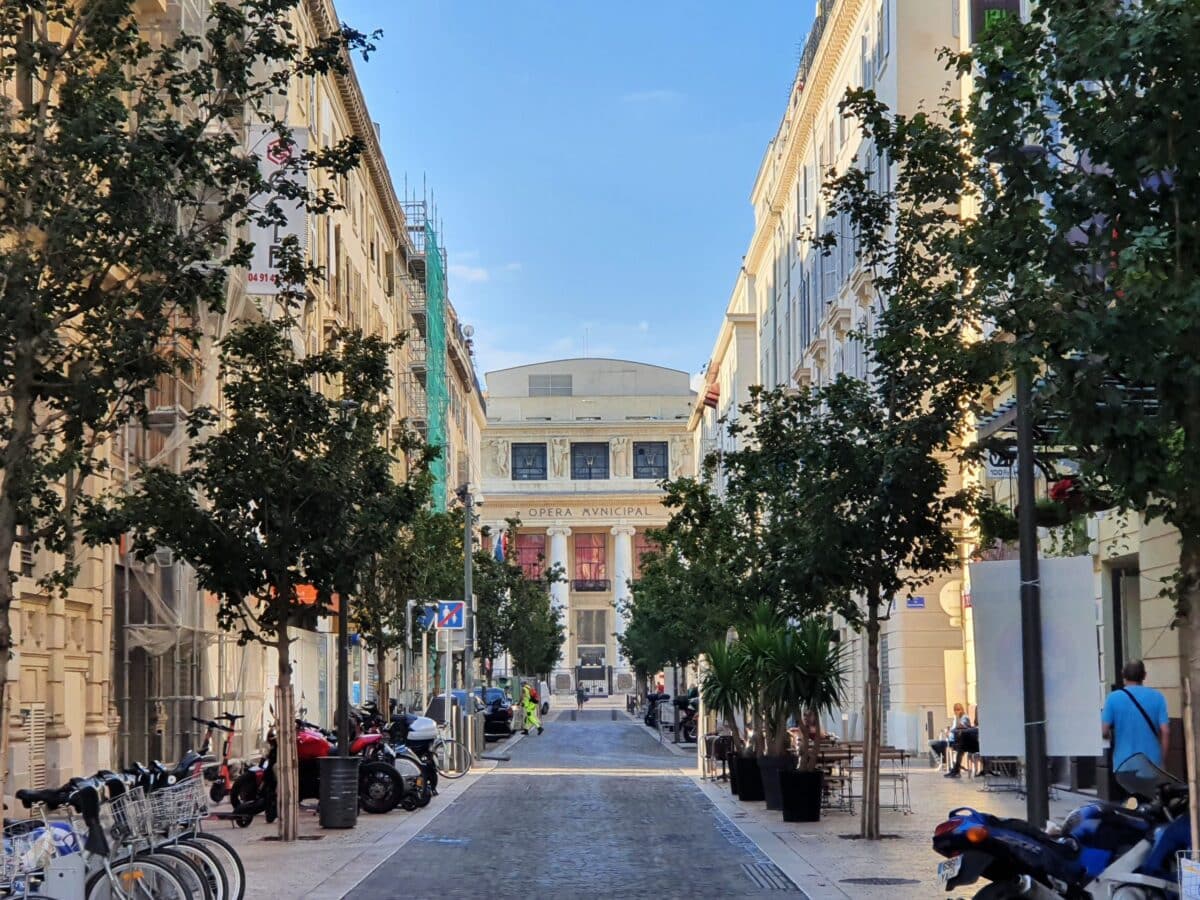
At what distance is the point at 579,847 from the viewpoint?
20.5 m

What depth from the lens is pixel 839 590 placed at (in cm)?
2228

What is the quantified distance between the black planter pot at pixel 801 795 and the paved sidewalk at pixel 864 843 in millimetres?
187

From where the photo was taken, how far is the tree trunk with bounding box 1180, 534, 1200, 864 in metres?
10.3

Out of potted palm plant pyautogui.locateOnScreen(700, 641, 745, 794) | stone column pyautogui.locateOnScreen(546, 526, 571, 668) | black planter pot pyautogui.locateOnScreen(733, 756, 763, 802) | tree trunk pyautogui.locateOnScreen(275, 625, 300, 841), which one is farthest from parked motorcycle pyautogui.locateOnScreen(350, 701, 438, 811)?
stone column pyautogui.locateOnScreen(546, 526, 571, 668)

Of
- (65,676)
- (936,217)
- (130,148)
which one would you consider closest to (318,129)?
(65,676)

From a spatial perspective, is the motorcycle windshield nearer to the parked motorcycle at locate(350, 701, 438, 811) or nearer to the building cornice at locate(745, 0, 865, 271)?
the parked motorcycle at locate(350, 701, 438, 811)

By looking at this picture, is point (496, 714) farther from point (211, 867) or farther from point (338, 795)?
point (211, 867)

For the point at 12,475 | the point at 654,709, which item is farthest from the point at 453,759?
the point at 654,709

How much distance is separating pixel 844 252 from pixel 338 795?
3084cm

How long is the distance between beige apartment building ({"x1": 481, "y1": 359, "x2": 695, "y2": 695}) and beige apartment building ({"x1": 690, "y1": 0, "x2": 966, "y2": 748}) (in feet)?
203

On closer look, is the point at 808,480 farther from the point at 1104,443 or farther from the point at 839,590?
the point at 1104,443

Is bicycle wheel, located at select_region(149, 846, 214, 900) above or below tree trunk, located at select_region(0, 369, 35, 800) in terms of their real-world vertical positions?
below

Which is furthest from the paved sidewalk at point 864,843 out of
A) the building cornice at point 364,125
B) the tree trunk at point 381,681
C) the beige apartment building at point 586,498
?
the beige apartment building at point 586,498

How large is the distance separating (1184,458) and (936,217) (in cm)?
845
